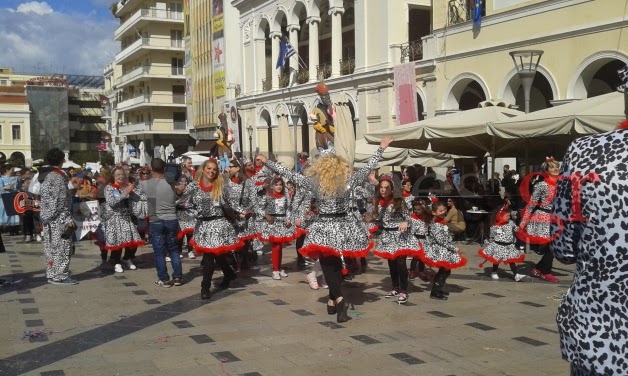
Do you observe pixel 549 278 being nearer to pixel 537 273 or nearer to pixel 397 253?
pixel 537 273

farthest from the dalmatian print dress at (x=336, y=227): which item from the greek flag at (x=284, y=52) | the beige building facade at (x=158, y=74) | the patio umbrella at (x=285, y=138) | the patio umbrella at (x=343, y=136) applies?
the beige building facade at (x=158, y=74)

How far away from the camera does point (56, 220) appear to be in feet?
32.2

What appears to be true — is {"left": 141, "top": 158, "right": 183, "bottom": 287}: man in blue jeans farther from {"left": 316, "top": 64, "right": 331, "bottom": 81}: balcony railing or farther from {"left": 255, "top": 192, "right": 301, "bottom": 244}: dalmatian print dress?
{"left": 316, "top": 64, "right": 331, "bottom": 81}: balcony railing

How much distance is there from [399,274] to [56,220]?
504 centimetres

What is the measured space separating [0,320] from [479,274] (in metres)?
6.84

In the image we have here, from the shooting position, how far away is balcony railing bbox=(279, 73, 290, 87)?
3566cm

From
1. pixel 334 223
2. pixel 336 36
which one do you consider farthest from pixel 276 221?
pixel 336 36

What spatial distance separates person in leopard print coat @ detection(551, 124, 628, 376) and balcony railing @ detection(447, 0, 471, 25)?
20.6 meters

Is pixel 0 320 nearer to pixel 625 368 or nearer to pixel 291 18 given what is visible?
pixel 625 368

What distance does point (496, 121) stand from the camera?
12867 millimetres

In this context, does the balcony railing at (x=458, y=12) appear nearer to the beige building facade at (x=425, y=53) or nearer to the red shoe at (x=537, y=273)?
the beige building facade at (x=425, y=53)

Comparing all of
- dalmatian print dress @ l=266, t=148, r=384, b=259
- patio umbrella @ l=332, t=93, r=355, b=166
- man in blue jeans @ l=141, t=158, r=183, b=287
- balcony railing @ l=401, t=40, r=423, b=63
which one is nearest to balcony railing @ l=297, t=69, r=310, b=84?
balcony railing @ l=401, t=40, r=423, b=63

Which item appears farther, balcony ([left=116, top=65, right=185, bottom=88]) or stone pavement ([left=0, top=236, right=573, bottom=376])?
balcony ([left=116, top=65, right=185, bottom=88])

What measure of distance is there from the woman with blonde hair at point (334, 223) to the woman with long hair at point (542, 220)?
3.31 m
